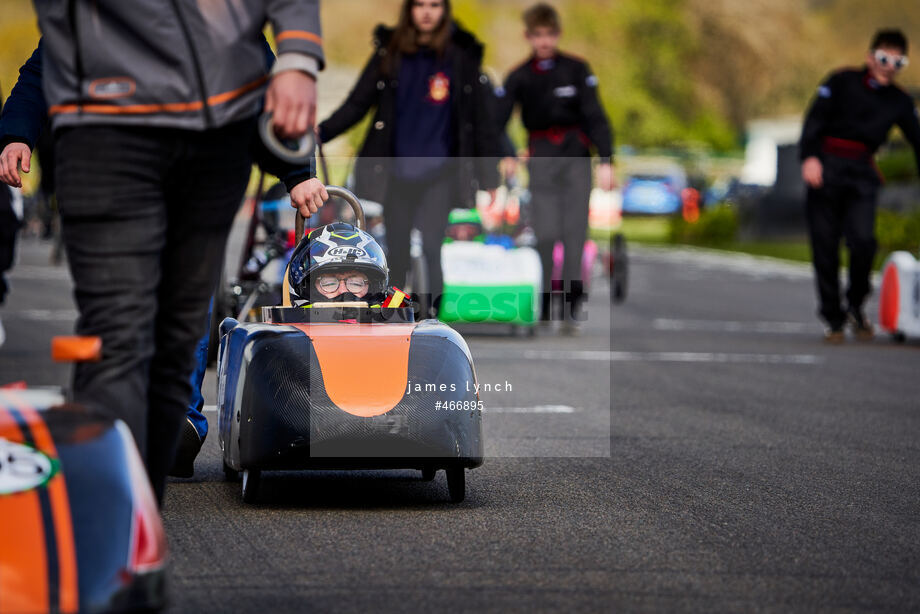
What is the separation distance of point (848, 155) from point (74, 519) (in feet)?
34.5

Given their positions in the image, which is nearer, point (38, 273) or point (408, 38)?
point (408, 38)

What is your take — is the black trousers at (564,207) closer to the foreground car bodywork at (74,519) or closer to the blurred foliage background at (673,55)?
the foreground car bodywork at (74,519)

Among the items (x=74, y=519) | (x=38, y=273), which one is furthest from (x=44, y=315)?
(x=74, y=519)

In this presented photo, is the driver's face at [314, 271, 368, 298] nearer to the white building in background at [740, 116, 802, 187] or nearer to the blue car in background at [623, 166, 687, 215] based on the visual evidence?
the blue car in background at [623, 166, 687, 215]

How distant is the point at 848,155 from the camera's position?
43.1 ft

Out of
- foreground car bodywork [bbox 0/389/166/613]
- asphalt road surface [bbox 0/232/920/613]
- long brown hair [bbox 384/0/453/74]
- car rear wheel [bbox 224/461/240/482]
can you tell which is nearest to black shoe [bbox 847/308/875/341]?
asphalt road surface [bbox 0/232/920/613]

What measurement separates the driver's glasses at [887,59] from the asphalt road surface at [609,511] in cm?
321

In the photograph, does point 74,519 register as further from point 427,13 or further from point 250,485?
point 427,13

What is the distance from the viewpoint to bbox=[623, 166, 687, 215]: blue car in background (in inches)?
2090

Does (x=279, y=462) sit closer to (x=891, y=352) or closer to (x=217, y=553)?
(x=217, y=553)

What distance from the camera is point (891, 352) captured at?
41.0ft

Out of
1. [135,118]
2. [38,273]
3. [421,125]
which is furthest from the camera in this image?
[38,273]

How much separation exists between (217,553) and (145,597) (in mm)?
1530

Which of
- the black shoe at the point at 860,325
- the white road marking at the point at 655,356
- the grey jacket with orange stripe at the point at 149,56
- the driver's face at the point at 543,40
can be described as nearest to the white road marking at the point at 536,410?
the white road marking at the point at 655,356
